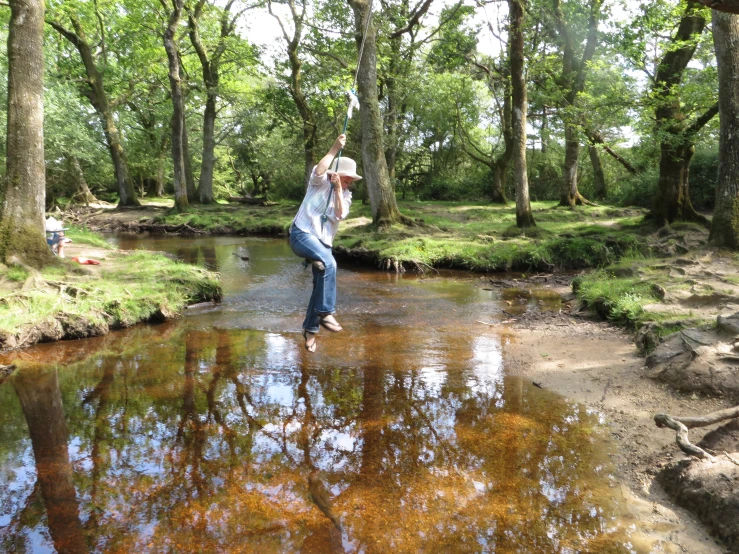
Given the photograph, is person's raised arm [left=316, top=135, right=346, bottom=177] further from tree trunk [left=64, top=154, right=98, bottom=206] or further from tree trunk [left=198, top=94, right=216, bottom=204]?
tree trunk [left=64, top=154, right=98, bottom=206]

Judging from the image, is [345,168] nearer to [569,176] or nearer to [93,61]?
[569,176]

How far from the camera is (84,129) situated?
92.1 ft

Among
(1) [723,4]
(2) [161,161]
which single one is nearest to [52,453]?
(1) [723,4]

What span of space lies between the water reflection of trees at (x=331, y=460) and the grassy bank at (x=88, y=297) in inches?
54.2

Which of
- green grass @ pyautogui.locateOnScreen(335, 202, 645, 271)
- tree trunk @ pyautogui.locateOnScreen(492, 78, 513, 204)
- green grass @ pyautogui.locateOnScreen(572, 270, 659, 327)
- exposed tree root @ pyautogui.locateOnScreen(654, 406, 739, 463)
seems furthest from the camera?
tree trunk @ pyautogui.locateOnScreen(492, 78, 513, 204)

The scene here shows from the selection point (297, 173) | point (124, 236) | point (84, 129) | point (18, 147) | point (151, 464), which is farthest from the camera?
point (297, 173)

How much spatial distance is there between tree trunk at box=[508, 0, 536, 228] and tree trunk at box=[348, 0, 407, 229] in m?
3.95

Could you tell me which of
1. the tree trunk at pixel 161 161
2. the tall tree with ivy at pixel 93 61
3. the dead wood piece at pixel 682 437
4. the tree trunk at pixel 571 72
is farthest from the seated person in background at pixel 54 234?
the tree trunk at pixel 161 161

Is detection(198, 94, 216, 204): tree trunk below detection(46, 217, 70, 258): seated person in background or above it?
above

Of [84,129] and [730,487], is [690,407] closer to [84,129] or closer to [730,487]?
[730,487]

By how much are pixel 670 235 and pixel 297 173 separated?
29.5 m

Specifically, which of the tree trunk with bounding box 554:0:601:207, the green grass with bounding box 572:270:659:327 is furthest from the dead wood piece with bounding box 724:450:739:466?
the tree trunk with bounding box 554:0:601:207

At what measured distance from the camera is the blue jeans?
582cm

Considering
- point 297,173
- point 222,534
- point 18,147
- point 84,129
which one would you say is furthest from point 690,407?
point 297,173
